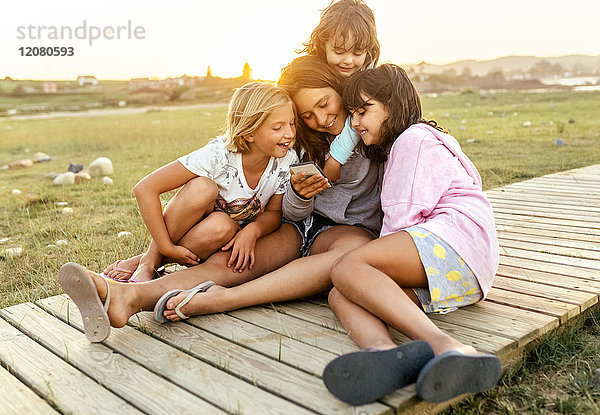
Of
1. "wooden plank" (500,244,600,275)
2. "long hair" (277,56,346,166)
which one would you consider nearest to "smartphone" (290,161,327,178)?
"long hair" (277,56,346,166)

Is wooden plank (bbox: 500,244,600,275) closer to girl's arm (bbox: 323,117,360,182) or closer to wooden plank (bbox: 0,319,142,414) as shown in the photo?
girl's arm (bbox: 323,117,360,182)

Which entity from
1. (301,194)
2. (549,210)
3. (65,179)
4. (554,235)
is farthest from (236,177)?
(65,179)

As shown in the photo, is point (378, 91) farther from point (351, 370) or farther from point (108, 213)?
point (108, 213)

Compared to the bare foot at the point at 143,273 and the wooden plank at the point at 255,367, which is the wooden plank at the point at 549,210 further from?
the wooden plank at the point at 255,367

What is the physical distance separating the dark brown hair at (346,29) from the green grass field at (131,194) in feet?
1.83

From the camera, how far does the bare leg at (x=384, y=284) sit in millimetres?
2170

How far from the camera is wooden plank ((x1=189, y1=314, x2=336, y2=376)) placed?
7.28ft

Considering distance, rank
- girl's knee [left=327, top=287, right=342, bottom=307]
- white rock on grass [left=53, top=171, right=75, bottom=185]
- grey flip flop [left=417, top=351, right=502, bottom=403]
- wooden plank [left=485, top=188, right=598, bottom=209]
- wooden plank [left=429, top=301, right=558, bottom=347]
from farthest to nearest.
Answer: white rock on grass [left=53, top=171, right=75, bottom=185] → wooden plank [left=485, top=188, right=598, bottom=209] → girl's knee [left=327, top=287, right=342, bottom=307] → wooden plank [left=429, top=301, right=558, bottom=347] → grey flip flop [left=417, top=351, right=502, bottom=403]

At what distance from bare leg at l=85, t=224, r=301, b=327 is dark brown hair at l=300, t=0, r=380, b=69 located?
1036 millimetres

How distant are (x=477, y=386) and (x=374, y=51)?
6.86 feet

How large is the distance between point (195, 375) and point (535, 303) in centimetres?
160

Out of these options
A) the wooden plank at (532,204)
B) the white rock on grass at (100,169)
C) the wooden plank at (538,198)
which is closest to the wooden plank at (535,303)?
the wooden plank at (532,204)

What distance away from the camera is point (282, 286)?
9.15ft

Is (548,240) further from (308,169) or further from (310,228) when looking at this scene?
(308,169)
